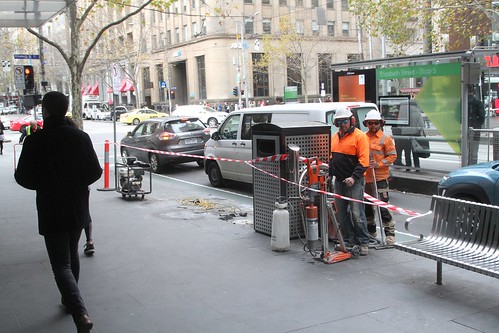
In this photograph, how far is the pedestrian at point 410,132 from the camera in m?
13.0

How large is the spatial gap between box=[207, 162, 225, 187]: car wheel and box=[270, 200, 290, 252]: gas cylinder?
6.41 metres

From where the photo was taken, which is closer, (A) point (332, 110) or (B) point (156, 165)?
(A) point (332, 110)

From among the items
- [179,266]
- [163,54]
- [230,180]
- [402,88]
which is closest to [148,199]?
[230,180]

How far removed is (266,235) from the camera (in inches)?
314

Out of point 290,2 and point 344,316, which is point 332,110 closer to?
point 344,316

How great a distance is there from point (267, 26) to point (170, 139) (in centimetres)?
5042

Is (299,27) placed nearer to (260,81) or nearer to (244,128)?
(260,81)

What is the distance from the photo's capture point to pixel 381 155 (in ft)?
→ 23.9

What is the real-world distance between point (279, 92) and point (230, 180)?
174 feet

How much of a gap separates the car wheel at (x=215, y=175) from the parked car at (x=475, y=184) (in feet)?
20.9

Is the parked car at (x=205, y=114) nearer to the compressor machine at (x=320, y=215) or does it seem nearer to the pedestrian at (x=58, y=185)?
the compressor machine at (x=320, y=215)

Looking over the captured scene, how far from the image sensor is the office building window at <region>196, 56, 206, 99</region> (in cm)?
6550

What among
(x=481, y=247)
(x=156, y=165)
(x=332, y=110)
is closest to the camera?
(x=481, y=247)

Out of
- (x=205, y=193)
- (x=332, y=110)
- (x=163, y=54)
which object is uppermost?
(x=163, y=54)
